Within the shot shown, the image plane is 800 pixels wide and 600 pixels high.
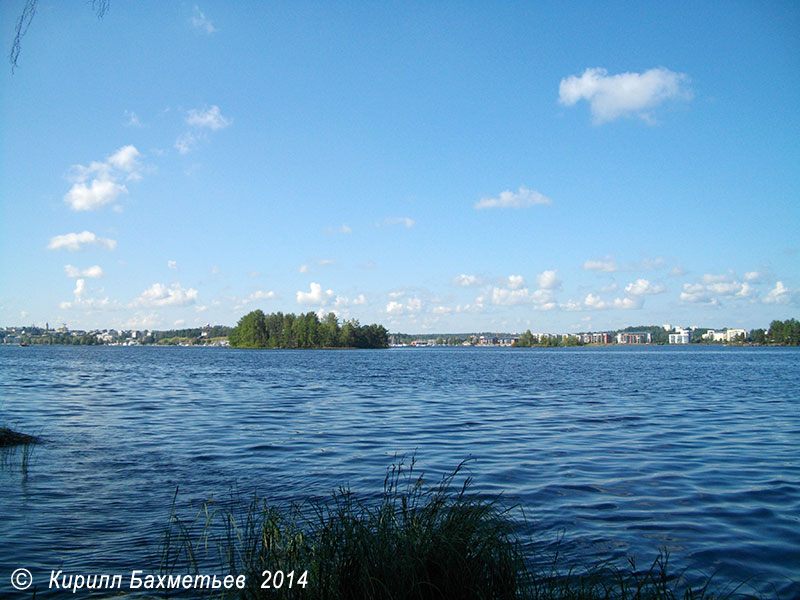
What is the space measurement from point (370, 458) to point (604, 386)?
96.6 ft

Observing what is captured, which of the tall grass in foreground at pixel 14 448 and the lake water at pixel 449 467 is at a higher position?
the tall grass in foreground at pixel 14 448

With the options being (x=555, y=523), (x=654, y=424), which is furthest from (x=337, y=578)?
(x=654, y=424)

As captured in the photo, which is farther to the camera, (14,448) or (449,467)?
(14,448)

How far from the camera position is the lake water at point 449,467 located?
854cm

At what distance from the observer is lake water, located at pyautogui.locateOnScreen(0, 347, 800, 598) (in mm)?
8539

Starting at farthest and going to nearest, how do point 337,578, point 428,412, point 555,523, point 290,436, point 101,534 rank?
point 428,412 < point 290,436 < point 555,523 < point 101,534 < point 337,578

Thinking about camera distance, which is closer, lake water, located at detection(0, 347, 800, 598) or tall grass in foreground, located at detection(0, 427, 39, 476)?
lake water, located at detection(0, 347, 800, 598)

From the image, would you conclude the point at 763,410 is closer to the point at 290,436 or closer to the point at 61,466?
the point at 290,436

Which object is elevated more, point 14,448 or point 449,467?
point 14,448

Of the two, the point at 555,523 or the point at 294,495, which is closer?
the point at 555,523

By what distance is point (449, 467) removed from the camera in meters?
13.6

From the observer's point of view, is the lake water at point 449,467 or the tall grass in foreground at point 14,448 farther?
the tall grass in foreground at point 14,448

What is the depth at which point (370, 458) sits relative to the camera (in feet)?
48.4

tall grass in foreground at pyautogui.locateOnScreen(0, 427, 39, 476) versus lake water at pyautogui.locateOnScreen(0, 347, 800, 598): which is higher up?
tall grass in foreground at pyautogui.locateOnScreen(0, 427, 39, 476)
